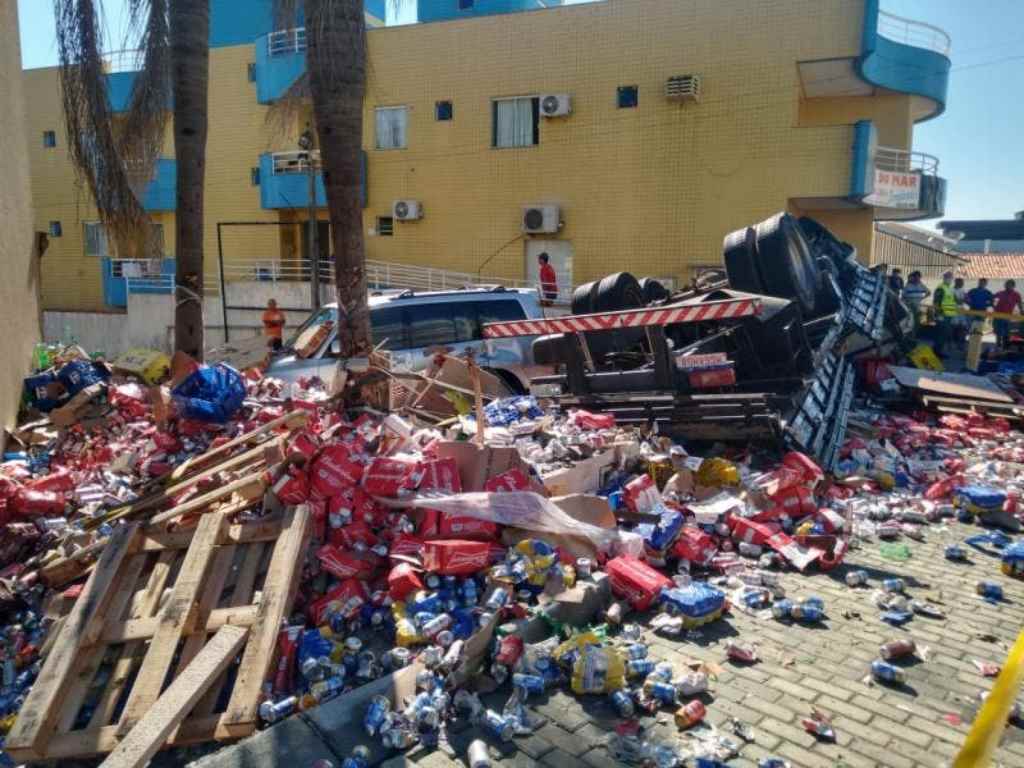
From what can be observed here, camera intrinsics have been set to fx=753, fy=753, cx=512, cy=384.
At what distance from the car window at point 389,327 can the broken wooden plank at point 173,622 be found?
4885 mm

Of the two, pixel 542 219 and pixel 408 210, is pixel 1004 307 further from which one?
pixel 408 210

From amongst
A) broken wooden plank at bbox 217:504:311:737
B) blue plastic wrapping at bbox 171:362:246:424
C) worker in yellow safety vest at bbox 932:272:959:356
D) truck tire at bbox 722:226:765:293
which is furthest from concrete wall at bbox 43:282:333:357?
worker in yellow safety vest at bbox 932:272:959:356

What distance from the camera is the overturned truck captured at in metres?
6.98

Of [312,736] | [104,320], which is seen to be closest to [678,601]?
[312,736]

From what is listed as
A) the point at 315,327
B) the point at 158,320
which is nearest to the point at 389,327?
the point at 315,327

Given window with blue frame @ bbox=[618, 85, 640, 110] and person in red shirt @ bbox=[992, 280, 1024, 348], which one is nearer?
person in red shirt @ bbox=[992, 280, 1024, 348]

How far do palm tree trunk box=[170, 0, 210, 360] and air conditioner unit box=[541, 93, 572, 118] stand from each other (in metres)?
11.6

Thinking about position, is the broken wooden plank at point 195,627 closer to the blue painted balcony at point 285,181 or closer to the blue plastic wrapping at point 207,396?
the blue plastic wrapping at point 207,396

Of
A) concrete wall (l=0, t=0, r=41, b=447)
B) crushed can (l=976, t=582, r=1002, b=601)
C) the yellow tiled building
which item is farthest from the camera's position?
the yellow tiled building

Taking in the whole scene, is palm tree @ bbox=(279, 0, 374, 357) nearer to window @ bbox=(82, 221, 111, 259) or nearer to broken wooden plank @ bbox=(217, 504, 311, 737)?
broken wooden plank @ bbox=(217, 504, 311, 737)

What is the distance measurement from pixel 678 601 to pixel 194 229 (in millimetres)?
8533

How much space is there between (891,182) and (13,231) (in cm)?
1860

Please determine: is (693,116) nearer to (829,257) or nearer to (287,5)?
(829,257)

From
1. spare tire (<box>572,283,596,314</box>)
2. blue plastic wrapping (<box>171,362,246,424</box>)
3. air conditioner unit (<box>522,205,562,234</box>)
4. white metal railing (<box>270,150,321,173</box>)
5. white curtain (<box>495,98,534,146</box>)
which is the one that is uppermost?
white curtain (<box>495,98,534,146</box>)
